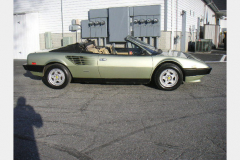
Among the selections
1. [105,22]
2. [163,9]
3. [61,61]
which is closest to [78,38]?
[105,22]

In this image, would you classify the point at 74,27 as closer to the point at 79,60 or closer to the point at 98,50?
the point at 98,50

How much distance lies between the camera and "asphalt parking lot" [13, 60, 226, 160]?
3.13 meters

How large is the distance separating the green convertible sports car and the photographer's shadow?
1.48 m

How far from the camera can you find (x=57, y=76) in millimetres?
6465

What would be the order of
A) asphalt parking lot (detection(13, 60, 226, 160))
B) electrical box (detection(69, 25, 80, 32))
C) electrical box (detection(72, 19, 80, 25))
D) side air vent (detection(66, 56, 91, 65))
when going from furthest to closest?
electrical box (detection(69, 25, 80, 32)), electrical box (detection(72, 19, 80, 25)), side air vent (detection(66, 56, 91, 65)), asphalt parking lot (detection(13, 60, 226, 160))

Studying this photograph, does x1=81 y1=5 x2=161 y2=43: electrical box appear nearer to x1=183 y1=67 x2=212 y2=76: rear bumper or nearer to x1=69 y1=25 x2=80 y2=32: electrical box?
x1=69 y1=25 x2=80 y2=32: electrical box

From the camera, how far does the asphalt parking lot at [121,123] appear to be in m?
3.13

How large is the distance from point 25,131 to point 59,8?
45.1ft

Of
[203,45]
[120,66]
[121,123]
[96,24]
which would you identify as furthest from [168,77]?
[203,45]

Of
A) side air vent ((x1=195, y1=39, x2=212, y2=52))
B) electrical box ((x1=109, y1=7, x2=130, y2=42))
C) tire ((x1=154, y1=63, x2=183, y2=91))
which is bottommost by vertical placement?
tire ((x1=154, y1=63, x2=183, y2=91))

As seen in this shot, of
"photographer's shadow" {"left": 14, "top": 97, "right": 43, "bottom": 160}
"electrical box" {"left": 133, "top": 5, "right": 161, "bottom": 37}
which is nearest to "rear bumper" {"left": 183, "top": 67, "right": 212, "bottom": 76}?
"photographer's shadow" {"left": 14, "top": 97, "right": 43, "bottom": 160}

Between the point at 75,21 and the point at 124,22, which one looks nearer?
the point at 124,22

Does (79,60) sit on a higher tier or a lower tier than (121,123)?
higher

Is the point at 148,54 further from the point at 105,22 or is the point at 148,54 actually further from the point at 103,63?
the point at 105,22
